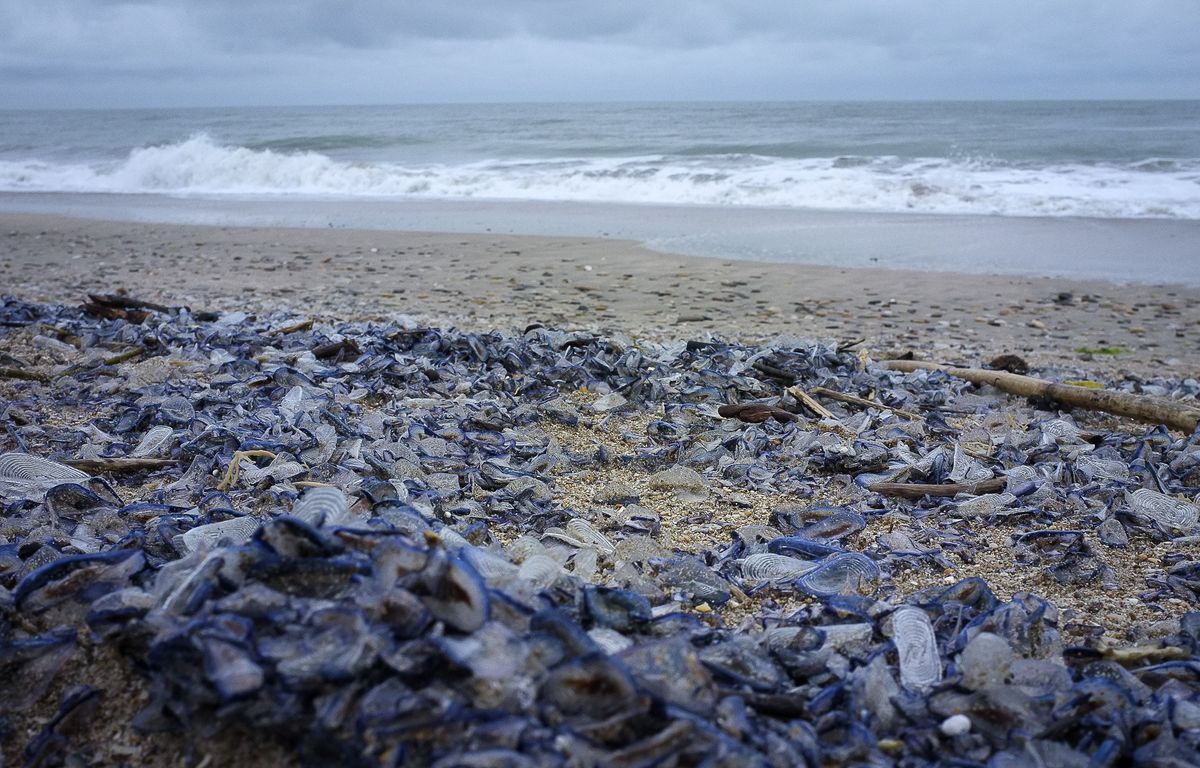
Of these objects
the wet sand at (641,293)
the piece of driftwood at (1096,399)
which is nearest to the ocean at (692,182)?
the wet sand at (641,293)

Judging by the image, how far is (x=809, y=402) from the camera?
161 inches

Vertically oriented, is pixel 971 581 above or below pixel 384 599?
below

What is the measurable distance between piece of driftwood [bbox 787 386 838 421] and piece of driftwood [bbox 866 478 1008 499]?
0.84 meters

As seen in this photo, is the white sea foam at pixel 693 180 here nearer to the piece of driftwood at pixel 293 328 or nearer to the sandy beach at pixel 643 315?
the sandy beach at pixel 643 315

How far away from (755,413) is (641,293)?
388 centimetres

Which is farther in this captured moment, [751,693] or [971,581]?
[971,581]

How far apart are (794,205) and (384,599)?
13.6 meters

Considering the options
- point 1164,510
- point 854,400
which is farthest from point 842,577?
point 854,400

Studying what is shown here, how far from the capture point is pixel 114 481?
2.98 metres

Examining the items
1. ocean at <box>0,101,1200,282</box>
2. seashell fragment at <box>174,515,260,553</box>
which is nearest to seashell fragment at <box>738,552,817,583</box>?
seashell fragment at <box>174,515,260,553</box>

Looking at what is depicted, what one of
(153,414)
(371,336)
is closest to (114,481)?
(153,414)

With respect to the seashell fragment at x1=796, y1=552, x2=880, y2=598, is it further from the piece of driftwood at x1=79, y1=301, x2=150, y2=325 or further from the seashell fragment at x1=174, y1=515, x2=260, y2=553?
the piece of driftwood at x1=79, y1=301, x2=150, y2=325

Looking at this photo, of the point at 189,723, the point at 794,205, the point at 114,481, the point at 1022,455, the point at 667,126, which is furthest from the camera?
the point at 667,126

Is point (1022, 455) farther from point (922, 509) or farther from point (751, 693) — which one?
point (751, 693)
